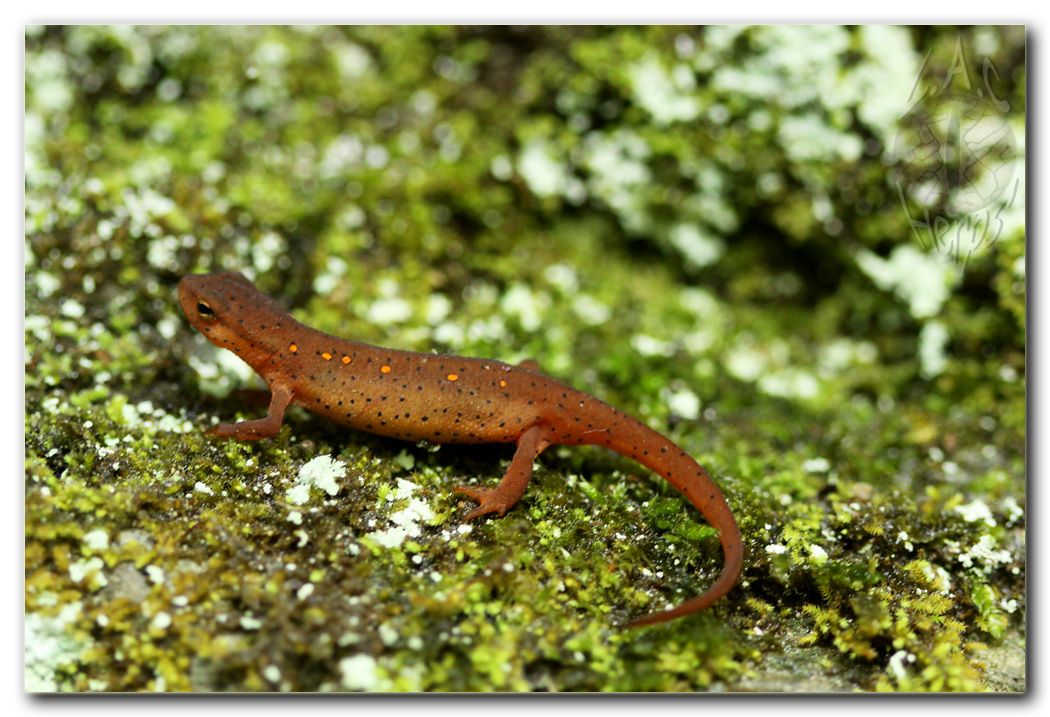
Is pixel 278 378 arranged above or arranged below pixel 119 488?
above

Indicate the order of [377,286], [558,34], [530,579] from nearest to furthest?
[530,579] → [377,286] → [558,34]

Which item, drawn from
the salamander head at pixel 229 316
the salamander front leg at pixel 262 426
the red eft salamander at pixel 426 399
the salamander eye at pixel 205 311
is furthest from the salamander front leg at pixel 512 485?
the salamander eye at pixel 205 311

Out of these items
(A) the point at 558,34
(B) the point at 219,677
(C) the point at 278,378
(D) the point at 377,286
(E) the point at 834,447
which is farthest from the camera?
(A) the point at 558,34

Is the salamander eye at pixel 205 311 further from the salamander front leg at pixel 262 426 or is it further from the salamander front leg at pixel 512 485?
the salamander front leg at pixel 512 485

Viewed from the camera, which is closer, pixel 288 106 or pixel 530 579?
pixel 530 579

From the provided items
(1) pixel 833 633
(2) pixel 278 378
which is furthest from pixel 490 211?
(1) pixel 833 633

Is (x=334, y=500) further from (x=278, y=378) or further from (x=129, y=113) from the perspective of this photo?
(x=129, y=113)

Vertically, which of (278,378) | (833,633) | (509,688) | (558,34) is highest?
(558,34)

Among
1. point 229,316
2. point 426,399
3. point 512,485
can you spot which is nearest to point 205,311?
point 229,316

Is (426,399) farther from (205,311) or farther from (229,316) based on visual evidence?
(205,311)
